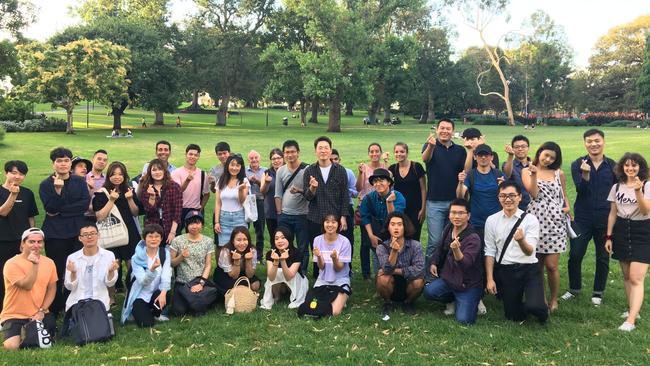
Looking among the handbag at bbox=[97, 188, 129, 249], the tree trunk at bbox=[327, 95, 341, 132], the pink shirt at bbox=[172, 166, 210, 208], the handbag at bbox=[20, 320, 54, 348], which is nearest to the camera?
the handbag at bbox=[20, 320, 54, 348]

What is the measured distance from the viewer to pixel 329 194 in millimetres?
6305

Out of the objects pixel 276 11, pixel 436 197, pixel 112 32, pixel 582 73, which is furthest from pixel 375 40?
pixel 582 73

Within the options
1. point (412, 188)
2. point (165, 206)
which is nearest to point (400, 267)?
point (412, 188)

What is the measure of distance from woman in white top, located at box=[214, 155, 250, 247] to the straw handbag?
93 centimetres

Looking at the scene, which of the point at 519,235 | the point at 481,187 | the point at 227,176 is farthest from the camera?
the point at 227,176

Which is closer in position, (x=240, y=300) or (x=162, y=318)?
(x=162, y=318)

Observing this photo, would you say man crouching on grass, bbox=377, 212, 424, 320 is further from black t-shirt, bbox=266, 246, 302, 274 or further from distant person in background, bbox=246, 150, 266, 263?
distant person in background, bbox=246, 150, 266, 263

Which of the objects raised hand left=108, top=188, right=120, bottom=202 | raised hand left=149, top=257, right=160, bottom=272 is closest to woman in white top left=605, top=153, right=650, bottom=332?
raised hand left=149, top=257, right=160, bottom=272

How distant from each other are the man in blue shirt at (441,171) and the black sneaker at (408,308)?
882 millimetres

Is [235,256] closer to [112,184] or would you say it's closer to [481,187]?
[112,184]

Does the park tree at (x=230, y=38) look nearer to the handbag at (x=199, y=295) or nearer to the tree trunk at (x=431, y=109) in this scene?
the tree trunk at (x=431, y=109)

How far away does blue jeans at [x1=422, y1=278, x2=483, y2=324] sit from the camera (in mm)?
5418

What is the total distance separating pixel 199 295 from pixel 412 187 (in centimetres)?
297

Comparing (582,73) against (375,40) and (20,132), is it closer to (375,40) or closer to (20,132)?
(375,40)
